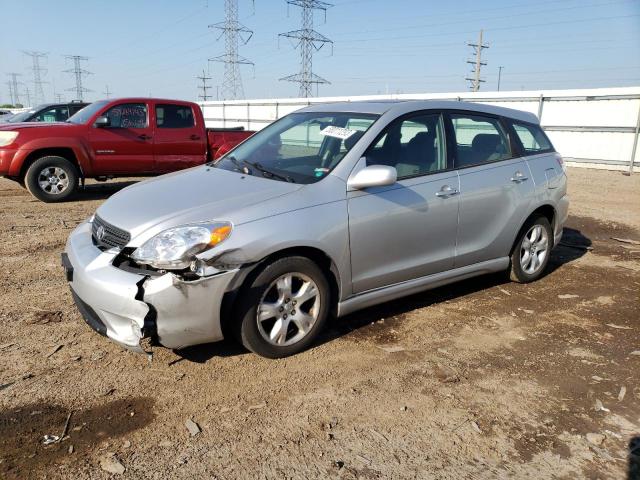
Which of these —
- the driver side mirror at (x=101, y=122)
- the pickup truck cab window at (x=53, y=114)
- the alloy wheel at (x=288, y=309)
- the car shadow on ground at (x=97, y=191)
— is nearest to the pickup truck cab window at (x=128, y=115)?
the driver side mirror at (x=101, y=122)

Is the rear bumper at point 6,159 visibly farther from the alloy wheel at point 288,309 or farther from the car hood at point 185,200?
the alloy wheel at point 288,309

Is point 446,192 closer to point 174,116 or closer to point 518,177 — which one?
point 518,177

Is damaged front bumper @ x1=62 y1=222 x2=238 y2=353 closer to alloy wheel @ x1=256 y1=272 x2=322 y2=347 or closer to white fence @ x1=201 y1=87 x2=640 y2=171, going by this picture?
alloy wheel @ x1=256 y1=272 x2=322 y2=347

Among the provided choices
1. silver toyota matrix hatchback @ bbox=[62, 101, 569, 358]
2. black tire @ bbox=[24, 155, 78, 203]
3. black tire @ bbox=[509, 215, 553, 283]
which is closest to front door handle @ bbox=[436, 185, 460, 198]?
silver toyota matrix hatchback @ bbox=[62, 101, 569, 358]

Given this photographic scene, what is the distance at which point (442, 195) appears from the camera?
13.9ft

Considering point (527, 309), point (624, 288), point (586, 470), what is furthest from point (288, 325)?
point (624, 288)

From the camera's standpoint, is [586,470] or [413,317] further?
[413,317]

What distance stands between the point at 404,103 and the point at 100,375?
3074 mm

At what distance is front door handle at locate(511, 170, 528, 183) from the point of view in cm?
488

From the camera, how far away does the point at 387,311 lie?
14.9 ft

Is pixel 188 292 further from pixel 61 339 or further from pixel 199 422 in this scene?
pixel 61 339

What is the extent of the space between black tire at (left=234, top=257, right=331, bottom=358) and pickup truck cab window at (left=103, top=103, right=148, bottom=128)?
23.4 feet

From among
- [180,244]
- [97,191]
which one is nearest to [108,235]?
[180,244]

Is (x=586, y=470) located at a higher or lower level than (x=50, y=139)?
lower
